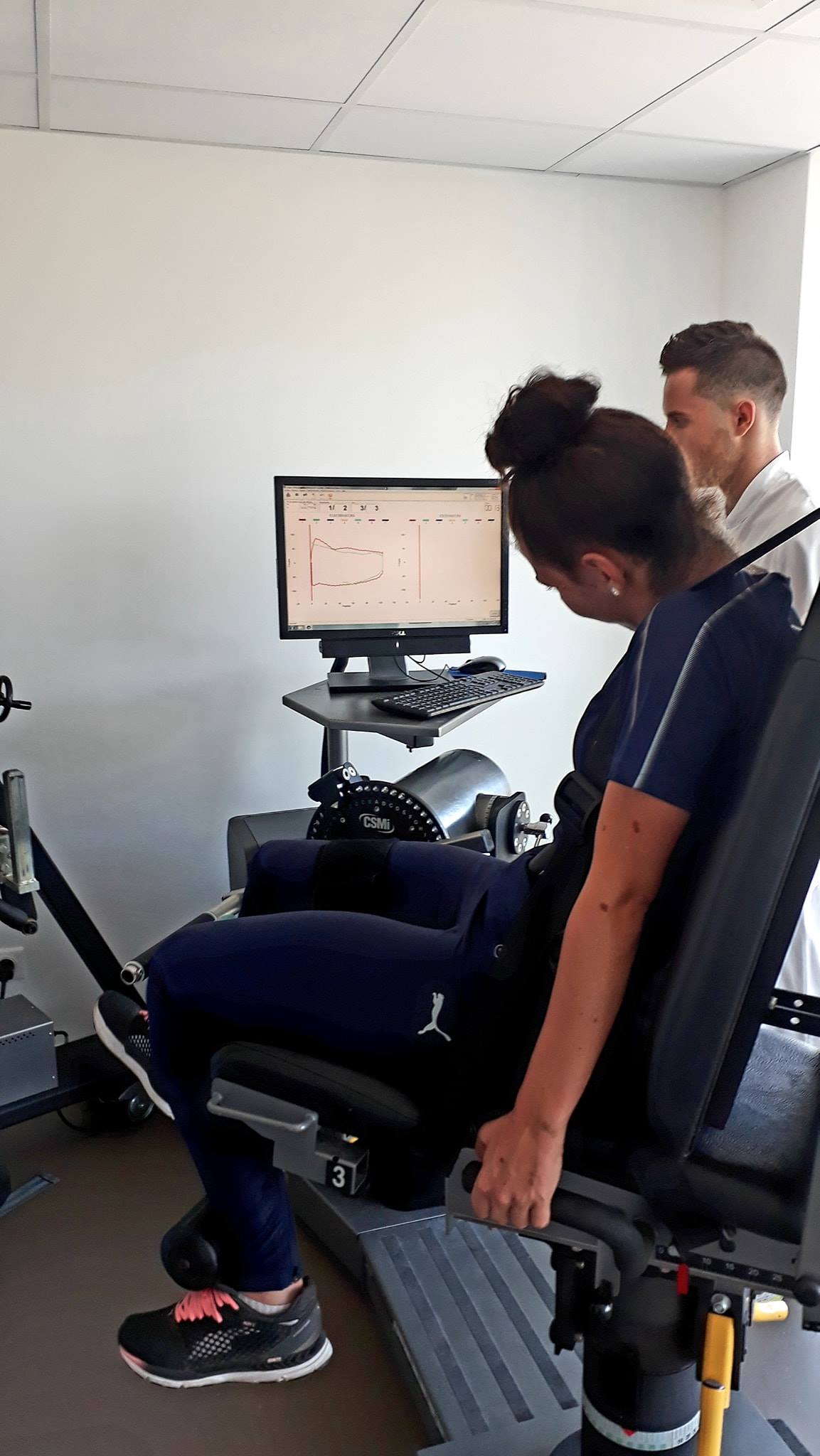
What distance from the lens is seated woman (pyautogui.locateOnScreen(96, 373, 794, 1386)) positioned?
3.40 feet

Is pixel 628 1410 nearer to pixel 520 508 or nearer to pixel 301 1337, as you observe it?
pixel 301 1337

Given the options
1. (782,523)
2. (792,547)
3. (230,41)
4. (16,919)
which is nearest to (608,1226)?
(792,547)

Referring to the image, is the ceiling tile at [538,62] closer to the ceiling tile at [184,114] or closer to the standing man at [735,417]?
the ceiling tile at [184,114]

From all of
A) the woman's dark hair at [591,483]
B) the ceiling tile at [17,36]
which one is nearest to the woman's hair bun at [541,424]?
the woman's dark hair at [591,483]

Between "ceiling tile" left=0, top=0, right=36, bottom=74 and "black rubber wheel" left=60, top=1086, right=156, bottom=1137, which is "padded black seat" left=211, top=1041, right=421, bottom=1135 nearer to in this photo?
"black rubber wheel" left=60, top=1086, right=156, bottom=1137

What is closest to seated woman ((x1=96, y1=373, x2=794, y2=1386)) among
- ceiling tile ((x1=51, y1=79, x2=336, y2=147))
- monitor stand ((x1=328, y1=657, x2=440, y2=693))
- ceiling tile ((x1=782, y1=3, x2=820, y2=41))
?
monitor stand ((x1=328, y1=657, x2=440, y2=693))

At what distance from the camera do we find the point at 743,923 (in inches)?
36.9

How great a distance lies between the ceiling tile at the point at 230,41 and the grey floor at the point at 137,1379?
2270mm

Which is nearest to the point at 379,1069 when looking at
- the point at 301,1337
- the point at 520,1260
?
the point at 301,1337

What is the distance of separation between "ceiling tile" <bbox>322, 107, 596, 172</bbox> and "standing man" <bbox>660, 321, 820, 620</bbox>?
0.94 m

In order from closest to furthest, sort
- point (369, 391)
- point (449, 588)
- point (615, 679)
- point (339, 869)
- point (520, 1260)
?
point (615, 679) → point (339, 869) → point (520, 1260) → point (449, 588) → point (369, 391)

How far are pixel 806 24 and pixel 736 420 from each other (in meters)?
0.77

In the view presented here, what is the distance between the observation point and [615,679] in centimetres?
122

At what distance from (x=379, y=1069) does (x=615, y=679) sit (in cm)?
53
